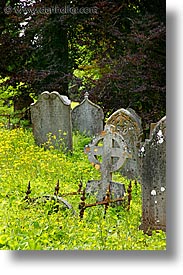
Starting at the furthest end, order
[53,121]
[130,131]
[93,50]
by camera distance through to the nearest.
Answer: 1. [53,121]
2. [130,131]
3. [93,50]

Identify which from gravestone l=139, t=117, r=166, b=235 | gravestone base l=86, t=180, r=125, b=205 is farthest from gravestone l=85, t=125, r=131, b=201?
gravestone l=139, t=117, r=166, b=235

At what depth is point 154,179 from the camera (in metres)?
3.21

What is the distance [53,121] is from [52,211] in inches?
21.4

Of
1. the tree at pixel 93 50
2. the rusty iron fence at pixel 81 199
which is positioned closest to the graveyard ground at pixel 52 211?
the rusty iron fence at pixel 81 199

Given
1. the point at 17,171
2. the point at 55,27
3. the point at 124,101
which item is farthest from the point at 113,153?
the point at 55,27

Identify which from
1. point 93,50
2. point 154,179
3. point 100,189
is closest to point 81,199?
point 100,189

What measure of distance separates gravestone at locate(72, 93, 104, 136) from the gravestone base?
0.84 feet

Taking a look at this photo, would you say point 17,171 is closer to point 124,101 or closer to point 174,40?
point 124,101

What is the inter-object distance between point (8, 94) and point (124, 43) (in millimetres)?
630

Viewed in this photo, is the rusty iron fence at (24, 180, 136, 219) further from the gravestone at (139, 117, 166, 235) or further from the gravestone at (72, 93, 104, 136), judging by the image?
the gravestone at (72, 93, 104, 136)

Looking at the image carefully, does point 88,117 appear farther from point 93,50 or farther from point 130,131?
point 93,50

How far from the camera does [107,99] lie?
337 centimetres

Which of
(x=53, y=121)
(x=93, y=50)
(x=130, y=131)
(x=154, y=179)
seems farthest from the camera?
(x=53, y=121)

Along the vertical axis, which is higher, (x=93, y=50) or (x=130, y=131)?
(x=93, y=50)
